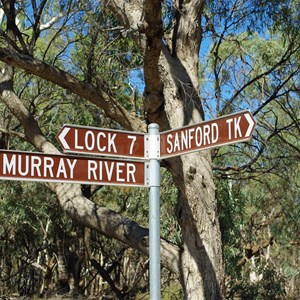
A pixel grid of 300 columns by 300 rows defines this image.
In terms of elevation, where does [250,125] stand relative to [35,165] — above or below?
above

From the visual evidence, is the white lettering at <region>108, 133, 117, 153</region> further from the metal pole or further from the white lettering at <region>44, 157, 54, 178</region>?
the white lettering at <region>44, 157, 54, 178</region>

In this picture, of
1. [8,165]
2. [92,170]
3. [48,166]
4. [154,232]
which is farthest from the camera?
[92,170]

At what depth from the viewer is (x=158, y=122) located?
8.69 metres

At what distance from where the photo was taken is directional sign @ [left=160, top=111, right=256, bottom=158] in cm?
517

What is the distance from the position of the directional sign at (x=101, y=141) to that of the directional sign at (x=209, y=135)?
8.3 inches

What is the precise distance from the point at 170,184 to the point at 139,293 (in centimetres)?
858

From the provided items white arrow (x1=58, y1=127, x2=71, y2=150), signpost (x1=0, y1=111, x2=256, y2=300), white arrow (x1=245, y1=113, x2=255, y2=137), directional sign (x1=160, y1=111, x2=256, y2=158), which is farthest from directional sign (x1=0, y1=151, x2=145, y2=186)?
white arrow (x1=245, y1=113, x2=255, y2=137)

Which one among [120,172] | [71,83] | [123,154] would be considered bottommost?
[120,172]

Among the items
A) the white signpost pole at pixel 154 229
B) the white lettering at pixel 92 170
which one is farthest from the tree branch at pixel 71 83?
the white signpost pole at pixel 154 229

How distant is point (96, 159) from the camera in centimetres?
539

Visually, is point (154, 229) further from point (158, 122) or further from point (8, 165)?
point (158, 122)

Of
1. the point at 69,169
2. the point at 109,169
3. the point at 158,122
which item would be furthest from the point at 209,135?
the point at 158,122

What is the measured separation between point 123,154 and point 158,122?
3.25m

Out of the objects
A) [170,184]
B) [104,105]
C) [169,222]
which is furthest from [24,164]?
[169,222]
